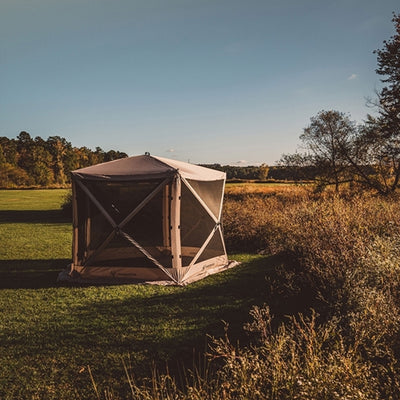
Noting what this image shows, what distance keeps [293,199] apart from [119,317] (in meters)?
11.2

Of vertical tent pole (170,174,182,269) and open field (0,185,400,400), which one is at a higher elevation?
vertical tent pole (170,174,182,269)

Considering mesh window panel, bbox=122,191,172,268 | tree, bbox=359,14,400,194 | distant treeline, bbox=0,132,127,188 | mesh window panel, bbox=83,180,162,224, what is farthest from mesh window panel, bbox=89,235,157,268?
distant treeline, bbox=0,132,127,188

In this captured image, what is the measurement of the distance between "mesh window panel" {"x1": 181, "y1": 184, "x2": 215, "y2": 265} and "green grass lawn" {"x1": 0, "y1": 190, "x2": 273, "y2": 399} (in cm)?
99

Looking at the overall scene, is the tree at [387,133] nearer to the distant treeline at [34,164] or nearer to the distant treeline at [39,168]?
the distant treeline at [39,168]

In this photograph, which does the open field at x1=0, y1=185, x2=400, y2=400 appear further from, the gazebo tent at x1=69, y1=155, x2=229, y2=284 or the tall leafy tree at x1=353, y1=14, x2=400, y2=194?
the tall leafy tree at x1=353, y1=14, x2=400, y2=194

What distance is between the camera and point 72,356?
358cm

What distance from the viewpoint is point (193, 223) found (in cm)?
719

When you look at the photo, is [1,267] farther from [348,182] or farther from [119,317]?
[348,182]

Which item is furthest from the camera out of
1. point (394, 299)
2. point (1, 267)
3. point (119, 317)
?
point (1, 267)

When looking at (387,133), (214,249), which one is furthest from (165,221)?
(387,133)

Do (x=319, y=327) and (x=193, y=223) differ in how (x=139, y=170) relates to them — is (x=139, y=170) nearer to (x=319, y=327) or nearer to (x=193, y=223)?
(x=193, y=223)

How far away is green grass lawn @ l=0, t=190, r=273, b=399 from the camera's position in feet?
10.6

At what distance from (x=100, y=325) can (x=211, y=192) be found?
398 centimetres

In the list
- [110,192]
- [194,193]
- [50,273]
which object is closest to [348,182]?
[194,193]
